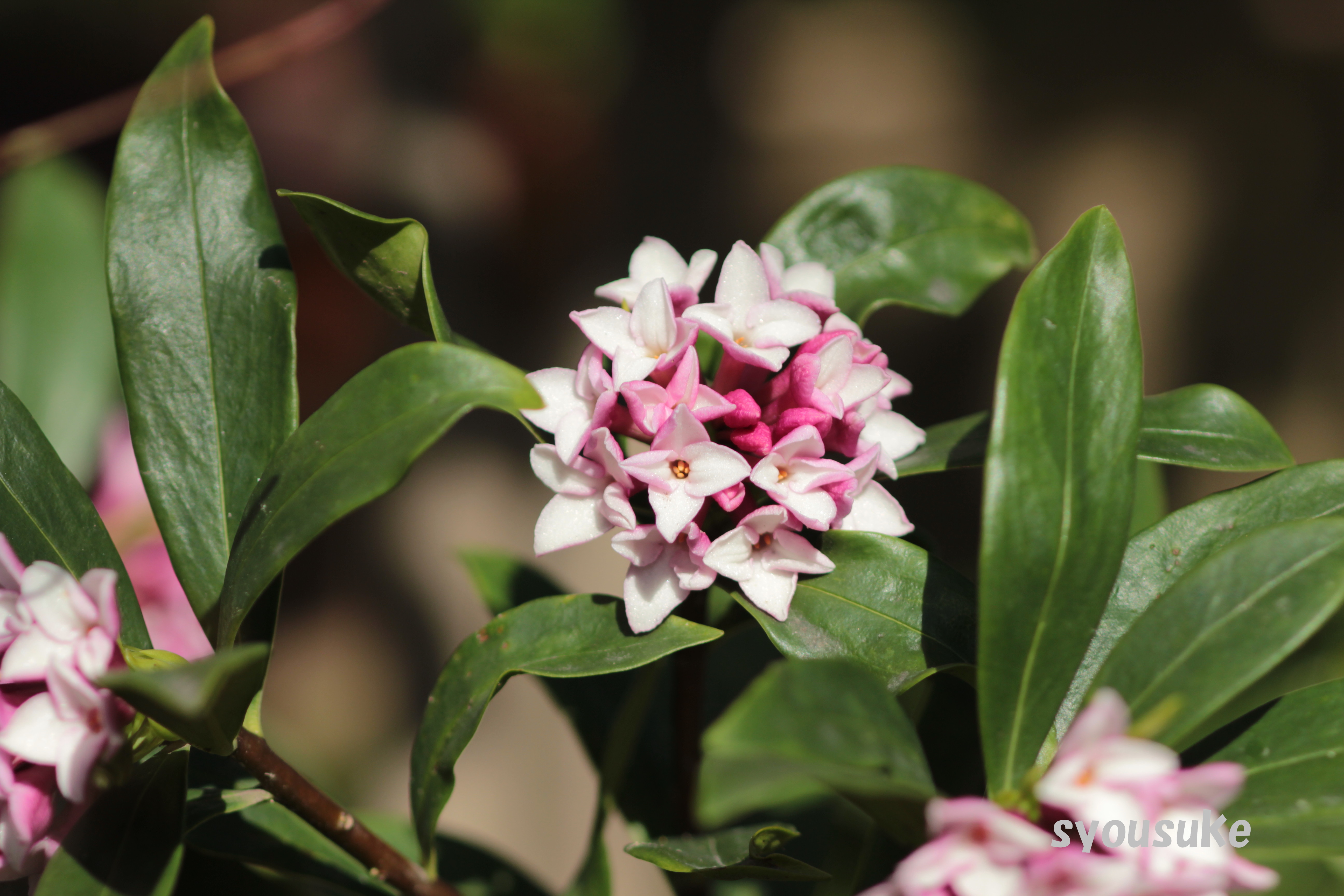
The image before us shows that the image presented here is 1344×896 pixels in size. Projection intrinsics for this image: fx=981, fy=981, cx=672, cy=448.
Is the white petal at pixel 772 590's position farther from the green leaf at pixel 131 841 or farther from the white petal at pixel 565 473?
the green leaf at pixel 131 841

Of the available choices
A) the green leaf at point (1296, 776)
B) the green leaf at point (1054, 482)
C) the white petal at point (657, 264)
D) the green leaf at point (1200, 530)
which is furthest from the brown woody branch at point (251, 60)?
the green leaf at point (1296, 776)

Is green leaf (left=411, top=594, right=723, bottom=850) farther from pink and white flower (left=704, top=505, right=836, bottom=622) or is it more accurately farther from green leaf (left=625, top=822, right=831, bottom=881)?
green leaf (left=625, top=822, right=831, bottom=881)

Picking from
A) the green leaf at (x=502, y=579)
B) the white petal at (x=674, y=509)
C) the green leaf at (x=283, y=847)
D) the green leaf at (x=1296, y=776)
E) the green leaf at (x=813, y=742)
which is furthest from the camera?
the green leaf at (x=502, y=579)

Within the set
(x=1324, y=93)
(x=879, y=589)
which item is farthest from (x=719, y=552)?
(x=1324, y=93)

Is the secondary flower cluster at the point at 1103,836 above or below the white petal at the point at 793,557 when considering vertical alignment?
below

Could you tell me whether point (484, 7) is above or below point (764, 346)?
above

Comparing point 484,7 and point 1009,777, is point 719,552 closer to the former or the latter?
point 1009,777

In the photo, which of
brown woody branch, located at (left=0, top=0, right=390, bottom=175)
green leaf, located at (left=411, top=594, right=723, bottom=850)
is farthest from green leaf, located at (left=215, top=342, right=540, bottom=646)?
brown woody branch, located at (left=0, top=0, right=390, bottom=175)
